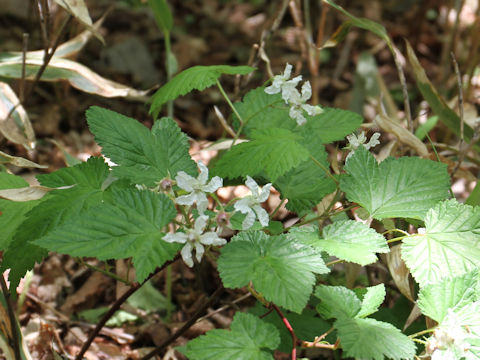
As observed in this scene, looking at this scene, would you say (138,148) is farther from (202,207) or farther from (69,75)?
(69,75)

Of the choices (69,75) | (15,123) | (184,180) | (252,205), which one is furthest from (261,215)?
(69,75)

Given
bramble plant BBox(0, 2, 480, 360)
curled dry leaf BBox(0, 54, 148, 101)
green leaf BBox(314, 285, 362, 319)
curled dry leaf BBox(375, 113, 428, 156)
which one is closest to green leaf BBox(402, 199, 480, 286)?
bramble plant BBox(0, 2, 480, 360)

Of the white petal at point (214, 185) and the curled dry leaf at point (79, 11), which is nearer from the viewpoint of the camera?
the white petal at point (214, 185)

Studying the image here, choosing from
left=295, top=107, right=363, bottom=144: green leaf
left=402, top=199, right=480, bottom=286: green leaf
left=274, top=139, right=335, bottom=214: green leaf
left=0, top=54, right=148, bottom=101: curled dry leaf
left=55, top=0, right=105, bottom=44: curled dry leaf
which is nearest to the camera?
left=402, top=199, right=480, bottom=286: green leaf

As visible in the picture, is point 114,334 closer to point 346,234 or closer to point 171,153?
point 171,153

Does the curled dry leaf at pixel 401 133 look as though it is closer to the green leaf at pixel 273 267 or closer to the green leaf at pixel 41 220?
the green leaf at pixel 273 267

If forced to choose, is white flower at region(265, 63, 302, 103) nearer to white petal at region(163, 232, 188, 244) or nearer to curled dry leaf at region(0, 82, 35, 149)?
white petal at region(163, 232, 188, 244)

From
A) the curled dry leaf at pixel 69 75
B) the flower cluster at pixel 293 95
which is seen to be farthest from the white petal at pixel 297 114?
the curled dry leaf at pixel 69 75
